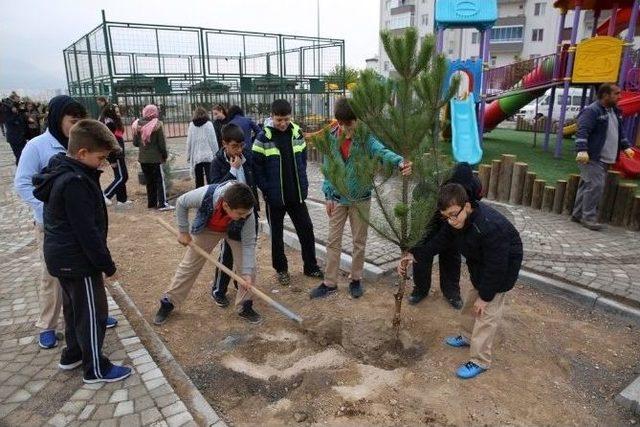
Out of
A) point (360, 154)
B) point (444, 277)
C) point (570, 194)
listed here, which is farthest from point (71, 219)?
point (570, 194)

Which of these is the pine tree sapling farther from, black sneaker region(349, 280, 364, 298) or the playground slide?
the playground slide

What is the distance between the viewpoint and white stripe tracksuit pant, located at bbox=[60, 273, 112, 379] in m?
2.48

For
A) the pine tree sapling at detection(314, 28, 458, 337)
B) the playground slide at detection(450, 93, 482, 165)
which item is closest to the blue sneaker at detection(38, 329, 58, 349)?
the pine tree sapling at detection(314, 28, 458, 337)

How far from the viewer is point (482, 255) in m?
2.69

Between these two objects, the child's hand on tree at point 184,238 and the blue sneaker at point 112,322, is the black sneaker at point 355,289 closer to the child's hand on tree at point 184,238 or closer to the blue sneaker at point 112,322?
the child's hand on tree at point 184,238

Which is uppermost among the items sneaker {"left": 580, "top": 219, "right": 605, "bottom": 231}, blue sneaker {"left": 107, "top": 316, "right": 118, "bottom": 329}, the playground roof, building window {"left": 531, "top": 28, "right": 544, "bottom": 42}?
building window {"left": 531, "top": 28, "right": 544, "bottom": 42}

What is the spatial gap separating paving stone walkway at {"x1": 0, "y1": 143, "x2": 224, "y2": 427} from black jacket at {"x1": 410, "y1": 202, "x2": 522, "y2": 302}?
1.74 meters

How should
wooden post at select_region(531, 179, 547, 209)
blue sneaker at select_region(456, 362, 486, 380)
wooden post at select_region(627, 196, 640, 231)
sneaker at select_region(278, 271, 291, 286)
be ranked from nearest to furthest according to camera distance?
blue sneaker at select_region(456, 362, 486, 380)
sneaker at select_region(278, 271, 291, 286)
wooden post at select_region(627, 196, 640, 231)
wooden post at select_region(531, 179, 547, 209)

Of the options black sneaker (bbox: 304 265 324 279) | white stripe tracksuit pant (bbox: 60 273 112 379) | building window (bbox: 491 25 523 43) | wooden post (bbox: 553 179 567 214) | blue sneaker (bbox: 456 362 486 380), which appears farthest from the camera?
building window (bbox: 491 25 523 43)

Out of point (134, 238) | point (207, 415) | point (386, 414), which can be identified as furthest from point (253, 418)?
point (134, 238)

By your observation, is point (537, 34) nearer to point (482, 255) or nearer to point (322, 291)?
point (322, 291)

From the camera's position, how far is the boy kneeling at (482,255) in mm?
2541

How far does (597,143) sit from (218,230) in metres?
4.75

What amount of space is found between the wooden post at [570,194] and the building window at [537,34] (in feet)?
130
